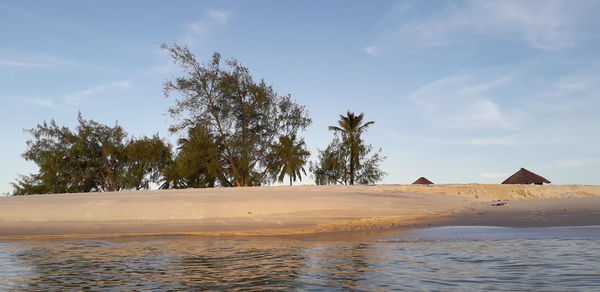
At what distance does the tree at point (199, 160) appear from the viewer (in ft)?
109

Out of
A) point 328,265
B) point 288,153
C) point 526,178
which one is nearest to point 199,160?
point 288,153

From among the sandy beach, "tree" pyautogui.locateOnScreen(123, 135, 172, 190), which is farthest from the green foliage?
the sandy beach

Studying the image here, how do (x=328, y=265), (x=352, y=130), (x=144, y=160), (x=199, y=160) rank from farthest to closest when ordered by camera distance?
(x=352, y=130), (x=144, y=160), (x=199, y=160), (x=328, y=265)

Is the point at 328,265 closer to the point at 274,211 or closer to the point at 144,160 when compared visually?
the point at 274,211

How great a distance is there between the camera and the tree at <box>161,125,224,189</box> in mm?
33125

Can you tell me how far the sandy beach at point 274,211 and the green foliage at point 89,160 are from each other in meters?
25.4

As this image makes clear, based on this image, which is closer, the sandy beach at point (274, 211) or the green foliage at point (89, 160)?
the sandy beach at point (274, 211)

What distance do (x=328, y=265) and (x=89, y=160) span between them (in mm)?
38865

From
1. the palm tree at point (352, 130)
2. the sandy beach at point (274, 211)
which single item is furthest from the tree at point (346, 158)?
the sandy beach at point (274, 211)

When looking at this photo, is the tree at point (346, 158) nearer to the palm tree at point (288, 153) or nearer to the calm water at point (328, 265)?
the palm tree at point (288, 153)

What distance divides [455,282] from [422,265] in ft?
3.60

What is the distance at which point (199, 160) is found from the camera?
33.8 metres

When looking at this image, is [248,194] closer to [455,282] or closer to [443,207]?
[443,207]

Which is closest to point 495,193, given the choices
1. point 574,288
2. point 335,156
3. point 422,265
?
point 422,265
